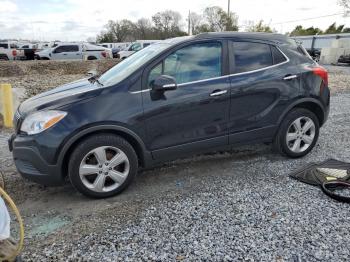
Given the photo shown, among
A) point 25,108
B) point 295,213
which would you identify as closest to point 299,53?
point 295,213

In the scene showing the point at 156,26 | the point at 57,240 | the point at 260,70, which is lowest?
the point at 57,240

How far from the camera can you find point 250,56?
4188mm

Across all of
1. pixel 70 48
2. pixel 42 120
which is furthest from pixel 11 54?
pixel 42 120

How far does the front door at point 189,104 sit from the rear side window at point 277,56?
0.78m

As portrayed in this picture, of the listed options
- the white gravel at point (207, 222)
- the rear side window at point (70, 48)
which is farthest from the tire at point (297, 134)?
the rear side window at point (70, 48)

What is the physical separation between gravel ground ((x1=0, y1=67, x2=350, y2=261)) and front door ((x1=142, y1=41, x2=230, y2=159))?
19.9 inches

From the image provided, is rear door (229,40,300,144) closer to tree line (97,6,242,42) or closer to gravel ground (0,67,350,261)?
gravel ground (0,67,350,261)

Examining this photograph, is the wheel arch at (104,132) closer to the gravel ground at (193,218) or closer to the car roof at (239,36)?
the gravel ground at (193,218)

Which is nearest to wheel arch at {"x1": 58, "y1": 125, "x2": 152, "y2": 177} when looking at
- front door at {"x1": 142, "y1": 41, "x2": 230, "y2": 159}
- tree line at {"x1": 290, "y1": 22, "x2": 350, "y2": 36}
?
front door at {"x1": 142, "y1": 41, "x2": 230, "y2": 159}

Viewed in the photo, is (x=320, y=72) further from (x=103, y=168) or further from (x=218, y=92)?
(x=103, y=168)

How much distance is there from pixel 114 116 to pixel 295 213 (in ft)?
6.87

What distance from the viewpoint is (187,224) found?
3012mm

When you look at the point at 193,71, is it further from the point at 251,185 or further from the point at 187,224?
the point at 187,224

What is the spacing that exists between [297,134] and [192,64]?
1872mm
